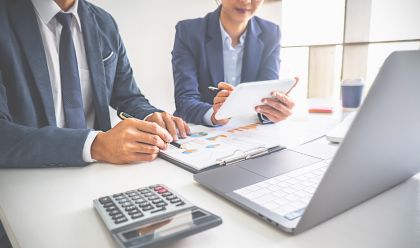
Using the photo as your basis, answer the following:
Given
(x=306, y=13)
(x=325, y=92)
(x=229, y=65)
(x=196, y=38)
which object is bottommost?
(x=325, y=92)

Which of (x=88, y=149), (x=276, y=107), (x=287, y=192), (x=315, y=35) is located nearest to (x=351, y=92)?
(x=276, y=107)

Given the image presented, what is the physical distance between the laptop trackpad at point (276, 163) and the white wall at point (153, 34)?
179 cm

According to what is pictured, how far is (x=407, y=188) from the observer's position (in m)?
0.47

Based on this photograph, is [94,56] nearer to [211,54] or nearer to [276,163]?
[211,54]

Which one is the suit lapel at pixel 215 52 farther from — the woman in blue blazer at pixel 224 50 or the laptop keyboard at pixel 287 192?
the laptop keyboard at pixel 287 192

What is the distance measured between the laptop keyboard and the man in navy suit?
0.92 feet

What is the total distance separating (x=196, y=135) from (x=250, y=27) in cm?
75

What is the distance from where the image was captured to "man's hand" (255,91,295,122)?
93 cm

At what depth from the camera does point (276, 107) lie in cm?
93

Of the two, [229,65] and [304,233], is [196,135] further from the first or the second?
[229,65]

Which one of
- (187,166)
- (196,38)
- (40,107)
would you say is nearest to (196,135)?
(187,166)

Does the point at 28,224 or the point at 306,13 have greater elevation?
the point at 306,13

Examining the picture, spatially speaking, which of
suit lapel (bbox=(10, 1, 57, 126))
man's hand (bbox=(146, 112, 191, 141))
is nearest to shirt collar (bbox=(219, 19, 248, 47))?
man's hand (bbox=(146, 112, 191, 141))

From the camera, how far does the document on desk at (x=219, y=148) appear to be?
59 centimetres
